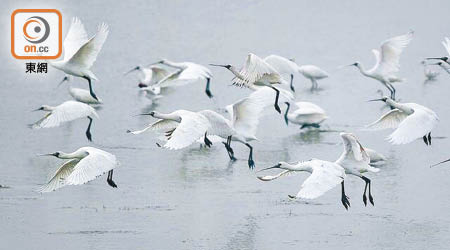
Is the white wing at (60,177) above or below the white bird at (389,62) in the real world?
below

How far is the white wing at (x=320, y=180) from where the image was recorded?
1185 cm

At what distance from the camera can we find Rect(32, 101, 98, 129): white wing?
671 inches

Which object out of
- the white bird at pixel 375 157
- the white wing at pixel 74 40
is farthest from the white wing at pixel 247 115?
the white wing at pixel 74 40

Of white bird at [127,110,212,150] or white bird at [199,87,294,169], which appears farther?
white bird at [199,87,294,169]

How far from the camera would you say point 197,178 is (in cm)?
1499

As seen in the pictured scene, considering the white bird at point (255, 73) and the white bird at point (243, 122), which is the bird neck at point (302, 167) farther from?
the white bird at point (255, 73)

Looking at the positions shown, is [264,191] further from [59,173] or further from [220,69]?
[220,69]

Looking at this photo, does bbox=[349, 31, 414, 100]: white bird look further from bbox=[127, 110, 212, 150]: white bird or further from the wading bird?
the wading bird

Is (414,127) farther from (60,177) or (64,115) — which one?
(64,115)

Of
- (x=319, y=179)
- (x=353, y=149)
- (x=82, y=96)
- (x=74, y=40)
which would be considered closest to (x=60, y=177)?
(x=319, y=179)

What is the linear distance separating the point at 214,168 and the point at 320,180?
12.1 ft

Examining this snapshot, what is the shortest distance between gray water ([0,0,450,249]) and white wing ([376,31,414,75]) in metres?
0.79

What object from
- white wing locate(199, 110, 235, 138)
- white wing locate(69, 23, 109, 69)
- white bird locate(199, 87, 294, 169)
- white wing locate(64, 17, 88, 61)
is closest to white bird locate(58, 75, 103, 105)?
white wing locate(64, 17, 88, 61)

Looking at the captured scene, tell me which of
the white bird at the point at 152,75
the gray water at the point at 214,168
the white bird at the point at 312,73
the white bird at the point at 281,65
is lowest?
the gray water at the point at 214,168
